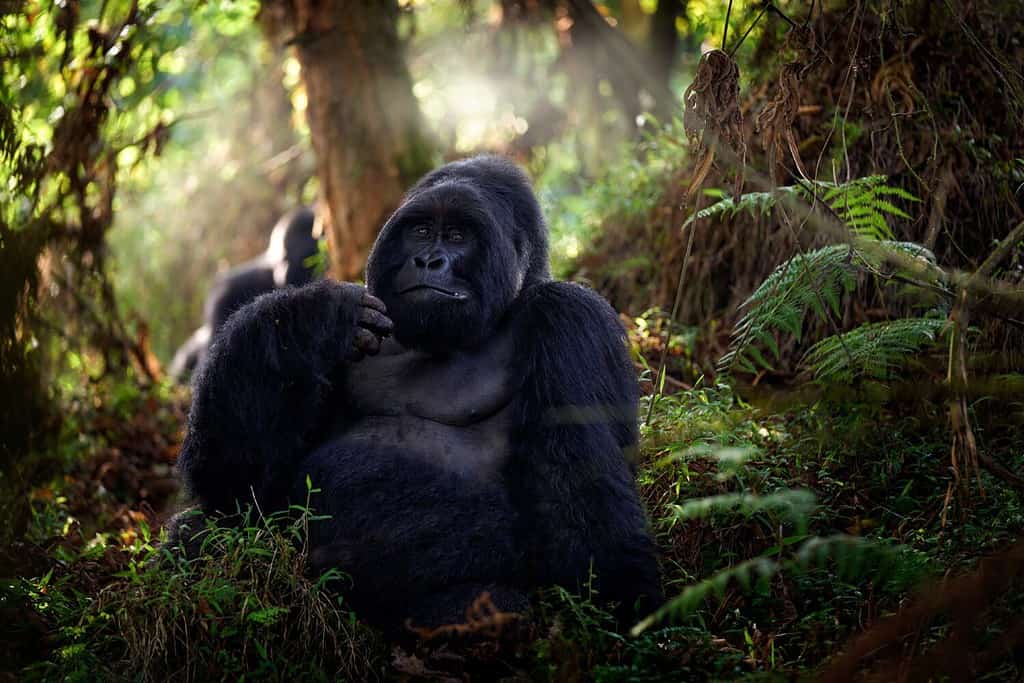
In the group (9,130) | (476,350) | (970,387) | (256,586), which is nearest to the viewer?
(970,387)

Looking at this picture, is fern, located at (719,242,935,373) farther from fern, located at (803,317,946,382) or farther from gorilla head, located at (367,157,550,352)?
gorilla head, located at (367,157,550,352)

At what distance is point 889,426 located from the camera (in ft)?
12.7

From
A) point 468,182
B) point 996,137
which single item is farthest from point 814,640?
point 996,137

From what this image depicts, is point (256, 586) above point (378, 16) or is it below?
below

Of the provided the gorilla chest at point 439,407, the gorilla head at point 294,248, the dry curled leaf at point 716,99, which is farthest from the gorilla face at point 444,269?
the gorilla head at point 294,248

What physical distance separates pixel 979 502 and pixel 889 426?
576 millimetres

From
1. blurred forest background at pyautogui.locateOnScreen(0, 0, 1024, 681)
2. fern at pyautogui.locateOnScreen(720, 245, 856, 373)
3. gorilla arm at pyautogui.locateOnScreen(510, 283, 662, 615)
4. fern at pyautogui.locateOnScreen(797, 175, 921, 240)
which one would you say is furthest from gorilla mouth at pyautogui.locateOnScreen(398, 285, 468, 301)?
fern at pyautogui.locateOnScreen(797, 175, 921, 240)

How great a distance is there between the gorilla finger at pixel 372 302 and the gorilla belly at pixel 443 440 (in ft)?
1.22

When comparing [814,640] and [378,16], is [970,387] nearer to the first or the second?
[814,640]

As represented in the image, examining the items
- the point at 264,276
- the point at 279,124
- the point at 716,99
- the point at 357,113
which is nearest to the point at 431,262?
the point at 716,99

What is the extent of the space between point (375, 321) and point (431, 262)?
27 centimetres

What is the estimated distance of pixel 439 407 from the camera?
3584mm

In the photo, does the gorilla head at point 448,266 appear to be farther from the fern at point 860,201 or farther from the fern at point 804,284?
the fern at point 860,201

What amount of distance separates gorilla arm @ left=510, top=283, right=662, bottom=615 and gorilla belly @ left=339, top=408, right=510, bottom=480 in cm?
11
